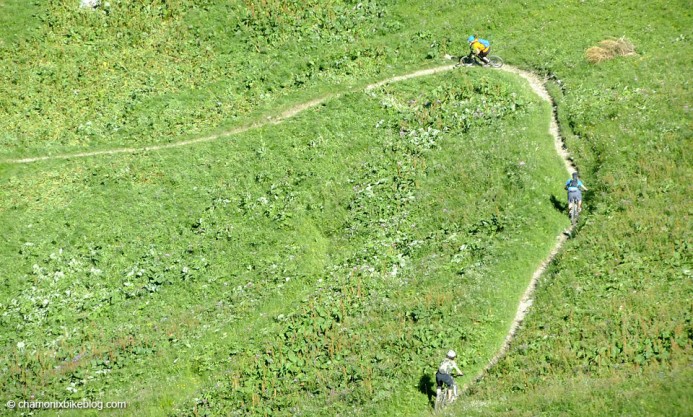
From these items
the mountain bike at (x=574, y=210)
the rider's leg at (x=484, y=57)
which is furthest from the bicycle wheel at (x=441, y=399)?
the rider's leg at (x=484, y=57)

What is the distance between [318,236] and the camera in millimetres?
40031

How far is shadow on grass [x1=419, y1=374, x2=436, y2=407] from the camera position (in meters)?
27.6

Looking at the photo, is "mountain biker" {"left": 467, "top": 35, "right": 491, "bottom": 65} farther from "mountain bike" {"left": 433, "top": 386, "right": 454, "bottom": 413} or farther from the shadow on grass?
"mountain bike" {"left": 433, "top": 386, "right": 454, "bottom": 413}

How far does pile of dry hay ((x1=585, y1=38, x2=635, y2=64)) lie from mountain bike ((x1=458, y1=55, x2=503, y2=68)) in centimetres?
582

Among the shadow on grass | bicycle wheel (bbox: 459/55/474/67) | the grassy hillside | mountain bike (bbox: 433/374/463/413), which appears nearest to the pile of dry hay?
the grassy hillside

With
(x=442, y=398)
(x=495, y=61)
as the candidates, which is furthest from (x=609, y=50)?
(x=442, y=398)

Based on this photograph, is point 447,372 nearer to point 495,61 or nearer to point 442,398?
point 442,398

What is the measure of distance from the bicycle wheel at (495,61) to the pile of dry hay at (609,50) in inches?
224

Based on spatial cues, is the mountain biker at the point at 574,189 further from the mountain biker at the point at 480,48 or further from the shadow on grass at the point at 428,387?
the mountain biker at the point at 480,48

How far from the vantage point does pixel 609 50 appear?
4653 cm

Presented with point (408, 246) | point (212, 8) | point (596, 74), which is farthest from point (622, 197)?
point (212, 8)

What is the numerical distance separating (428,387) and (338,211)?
1496cm

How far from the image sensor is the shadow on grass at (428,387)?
27578 millimetres

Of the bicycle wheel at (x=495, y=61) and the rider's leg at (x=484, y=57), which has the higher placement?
the rider's leg at (x=484, y=57)
